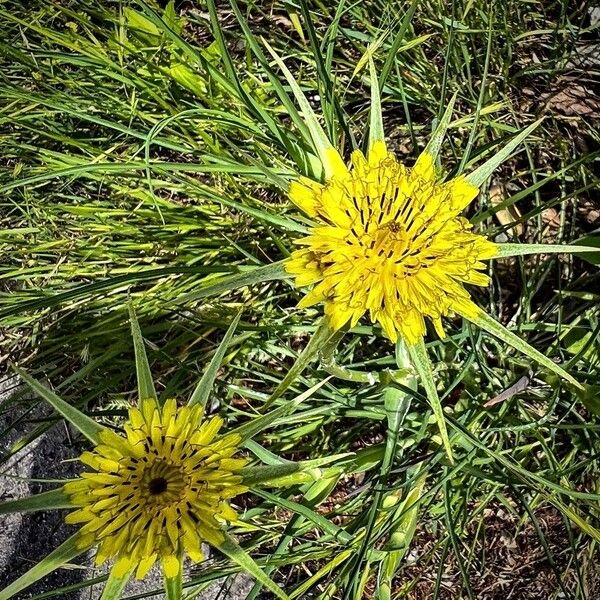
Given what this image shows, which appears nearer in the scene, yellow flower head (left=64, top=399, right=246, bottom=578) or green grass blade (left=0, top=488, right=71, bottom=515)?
green grass blade (left=0, top=488, right=71, bottom=515)

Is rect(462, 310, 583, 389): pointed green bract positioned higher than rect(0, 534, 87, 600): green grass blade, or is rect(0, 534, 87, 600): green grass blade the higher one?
rect(462, 310, 583, 389): pointed green bract

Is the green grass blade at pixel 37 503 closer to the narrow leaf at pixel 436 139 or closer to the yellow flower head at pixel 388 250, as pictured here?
the yellow flower head at pixel 388 250

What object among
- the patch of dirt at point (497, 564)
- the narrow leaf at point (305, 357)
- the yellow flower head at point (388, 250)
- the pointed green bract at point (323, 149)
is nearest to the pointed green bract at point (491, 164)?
the yellow flower head at point (388, 250)

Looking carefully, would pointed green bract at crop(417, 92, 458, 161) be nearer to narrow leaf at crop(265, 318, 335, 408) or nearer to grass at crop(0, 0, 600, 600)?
narrow leaf at crop(265, 318, 335, 408)

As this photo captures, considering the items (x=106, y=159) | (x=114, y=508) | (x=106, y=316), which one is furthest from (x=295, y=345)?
(x=114, y=508)

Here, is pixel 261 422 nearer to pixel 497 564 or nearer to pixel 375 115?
pixel 375 115

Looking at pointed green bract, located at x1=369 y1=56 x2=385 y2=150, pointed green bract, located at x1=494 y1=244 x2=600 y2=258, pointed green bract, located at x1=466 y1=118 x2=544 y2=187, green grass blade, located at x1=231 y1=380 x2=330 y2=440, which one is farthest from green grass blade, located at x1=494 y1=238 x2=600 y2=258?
green grass blade, located at x1=231 y1=380 x2=330 y2=440
